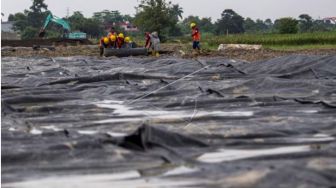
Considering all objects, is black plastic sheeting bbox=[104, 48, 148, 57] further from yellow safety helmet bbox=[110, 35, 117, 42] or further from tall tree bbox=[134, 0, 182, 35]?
tall tree bbox=[134, 0, 182, 35]

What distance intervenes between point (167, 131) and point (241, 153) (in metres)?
0.62

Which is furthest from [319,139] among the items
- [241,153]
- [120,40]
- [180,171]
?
[120,40]

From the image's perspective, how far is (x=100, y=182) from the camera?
3.48 meters

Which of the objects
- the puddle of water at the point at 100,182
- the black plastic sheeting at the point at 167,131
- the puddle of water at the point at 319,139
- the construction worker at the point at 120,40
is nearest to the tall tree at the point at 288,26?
the construction worker at the point at 120,40

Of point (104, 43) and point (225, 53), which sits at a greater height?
point (104, 43)

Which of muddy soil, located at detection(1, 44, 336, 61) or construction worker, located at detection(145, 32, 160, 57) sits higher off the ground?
construction worker, located at detection(145, 32, 160, 57)

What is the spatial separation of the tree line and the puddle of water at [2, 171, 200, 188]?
1156 inches

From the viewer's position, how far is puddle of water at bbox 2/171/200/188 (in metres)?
3.41

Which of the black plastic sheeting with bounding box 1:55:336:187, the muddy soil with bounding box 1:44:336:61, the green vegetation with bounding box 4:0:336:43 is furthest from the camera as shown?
the green vegetation with bounding box 4:0:336:43

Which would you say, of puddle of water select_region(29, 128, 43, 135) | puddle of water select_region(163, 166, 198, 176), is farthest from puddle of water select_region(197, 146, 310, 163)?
puddle of water select_region(29, 128, 43, 135)

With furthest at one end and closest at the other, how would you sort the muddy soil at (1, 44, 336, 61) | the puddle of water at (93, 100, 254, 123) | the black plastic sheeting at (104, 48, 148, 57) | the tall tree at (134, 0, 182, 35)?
the tall tree at (134, 0, 182, 35)
the black plastic sheeting at (104, 48, 148, 57)
the muddy soil at (1, 44, 336, 61)
the puddle of water at (93, 100, 254, 123)

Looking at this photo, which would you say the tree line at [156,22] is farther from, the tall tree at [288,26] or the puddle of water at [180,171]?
the puddle of water at [180,171]

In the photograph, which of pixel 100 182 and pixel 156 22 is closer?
pixel 100 182

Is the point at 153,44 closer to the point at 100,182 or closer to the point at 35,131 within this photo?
the point at 35,131
